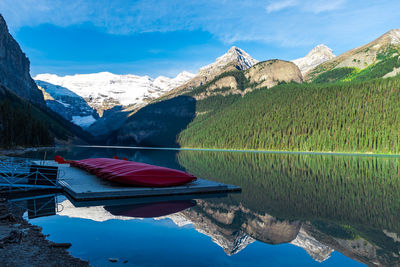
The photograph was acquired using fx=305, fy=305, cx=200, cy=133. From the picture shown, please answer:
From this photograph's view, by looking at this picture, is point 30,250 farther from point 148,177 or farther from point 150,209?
point 148,177

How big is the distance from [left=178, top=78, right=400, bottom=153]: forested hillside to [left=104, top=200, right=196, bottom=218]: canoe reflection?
99.1m

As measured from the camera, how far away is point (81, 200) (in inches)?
706

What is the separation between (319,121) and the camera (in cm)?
12744

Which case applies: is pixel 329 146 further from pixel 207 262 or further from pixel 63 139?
pixel 63 139

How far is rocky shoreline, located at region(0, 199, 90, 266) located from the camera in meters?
7.91

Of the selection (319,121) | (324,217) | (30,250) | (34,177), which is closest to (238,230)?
(324,217)

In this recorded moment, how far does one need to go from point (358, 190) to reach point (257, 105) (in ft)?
499

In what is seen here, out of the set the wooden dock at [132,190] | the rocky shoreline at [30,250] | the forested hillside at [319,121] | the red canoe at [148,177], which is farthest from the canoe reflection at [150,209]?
the forested hillside at [319,121]

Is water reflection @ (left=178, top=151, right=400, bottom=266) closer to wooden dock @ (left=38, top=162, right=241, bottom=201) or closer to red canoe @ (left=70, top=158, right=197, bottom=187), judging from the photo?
wooden dock @ (left=38, top=162, right=241, bottom=201)

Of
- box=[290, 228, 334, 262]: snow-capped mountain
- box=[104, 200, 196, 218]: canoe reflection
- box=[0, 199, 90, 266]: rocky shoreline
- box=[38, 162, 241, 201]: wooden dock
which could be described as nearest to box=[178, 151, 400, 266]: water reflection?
box=[290, 228, 334, 262]: snow-capped mountain

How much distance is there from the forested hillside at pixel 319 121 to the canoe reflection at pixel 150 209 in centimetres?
9908

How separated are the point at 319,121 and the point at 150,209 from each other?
123699mm

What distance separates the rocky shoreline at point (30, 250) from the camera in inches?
312

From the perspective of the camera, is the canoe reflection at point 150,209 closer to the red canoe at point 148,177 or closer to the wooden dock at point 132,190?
the wooden dock at point 132,190
